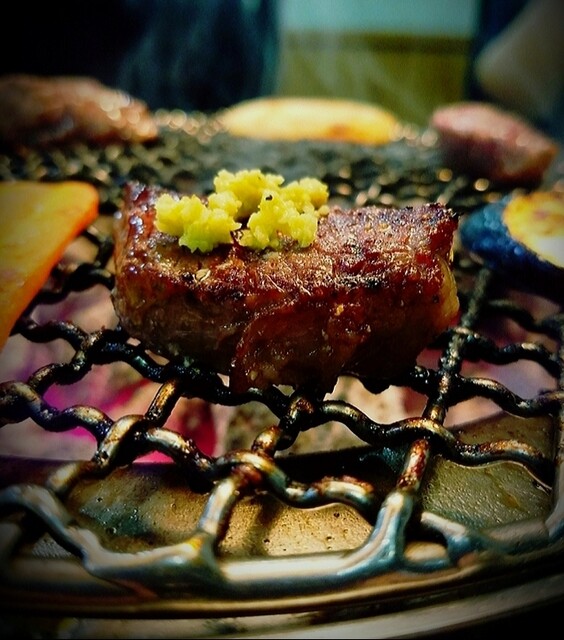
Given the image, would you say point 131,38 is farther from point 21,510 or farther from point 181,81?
point 21,510

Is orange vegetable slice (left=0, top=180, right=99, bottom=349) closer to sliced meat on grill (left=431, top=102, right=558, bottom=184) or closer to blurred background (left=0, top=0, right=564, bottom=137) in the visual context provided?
sliced meat on grill (left=431, top=102, right=558, bottom=184)

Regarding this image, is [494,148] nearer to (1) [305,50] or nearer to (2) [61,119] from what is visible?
(2) [61,119]

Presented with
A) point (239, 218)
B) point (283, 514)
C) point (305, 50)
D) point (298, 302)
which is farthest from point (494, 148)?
point (305, 50)

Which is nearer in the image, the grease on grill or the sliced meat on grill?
the grease on grill

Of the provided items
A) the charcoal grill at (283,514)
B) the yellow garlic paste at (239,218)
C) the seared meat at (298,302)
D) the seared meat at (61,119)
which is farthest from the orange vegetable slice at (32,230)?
the seared meat at (61,119)

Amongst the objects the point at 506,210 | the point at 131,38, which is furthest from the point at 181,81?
the point at 506,210

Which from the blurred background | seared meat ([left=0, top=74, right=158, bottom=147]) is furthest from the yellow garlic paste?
the blurred background
